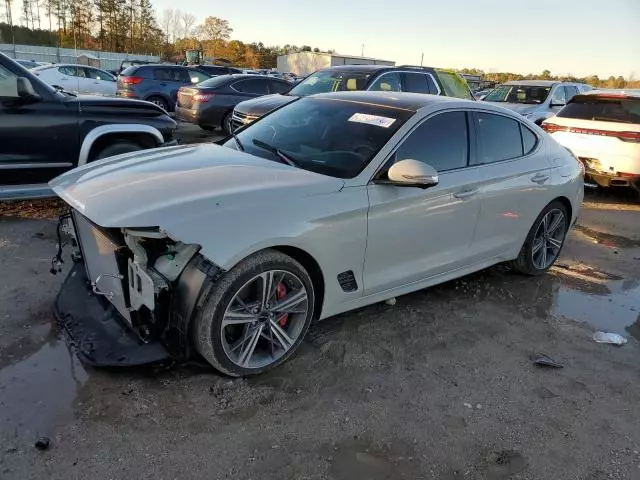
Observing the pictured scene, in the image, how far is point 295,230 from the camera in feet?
10.1

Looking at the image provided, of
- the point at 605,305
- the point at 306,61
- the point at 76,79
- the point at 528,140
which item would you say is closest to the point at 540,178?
the point at 528,140

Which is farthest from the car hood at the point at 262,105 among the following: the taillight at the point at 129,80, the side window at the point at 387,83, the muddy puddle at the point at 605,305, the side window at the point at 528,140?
the taillight at the point at 129,80

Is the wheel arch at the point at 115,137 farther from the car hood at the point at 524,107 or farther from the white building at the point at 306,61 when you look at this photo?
the white building at the point at 306,61

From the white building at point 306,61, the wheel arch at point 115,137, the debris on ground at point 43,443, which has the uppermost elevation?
the white building at point 306,61

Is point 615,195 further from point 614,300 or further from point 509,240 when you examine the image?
point 509,240

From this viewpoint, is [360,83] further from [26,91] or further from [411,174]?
[411,174]

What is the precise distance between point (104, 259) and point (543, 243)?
403 cm

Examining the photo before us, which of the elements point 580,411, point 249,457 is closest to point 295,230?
point 249,457

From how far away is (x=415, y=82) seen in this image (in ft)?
32.9

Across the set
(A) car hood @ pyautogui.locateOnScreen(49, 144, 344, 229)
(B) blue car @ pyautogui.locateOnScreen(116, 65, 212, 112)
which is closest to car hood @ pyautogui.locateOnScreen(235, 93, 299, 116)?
(A) car hood @ pyautogui.locateOnScreen(49, 144, 344, 229)

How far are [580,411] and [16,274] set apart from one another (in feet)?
13.9

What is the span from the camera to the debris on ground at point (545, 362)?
12.1 ft

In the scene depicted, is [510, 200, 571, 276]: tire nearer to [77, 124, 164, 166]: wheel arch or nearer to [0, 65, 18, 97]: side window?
[77, 124, 164, 166]: wheel arch

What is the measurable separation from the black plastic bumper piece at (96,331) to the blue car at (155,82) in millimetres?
12730
